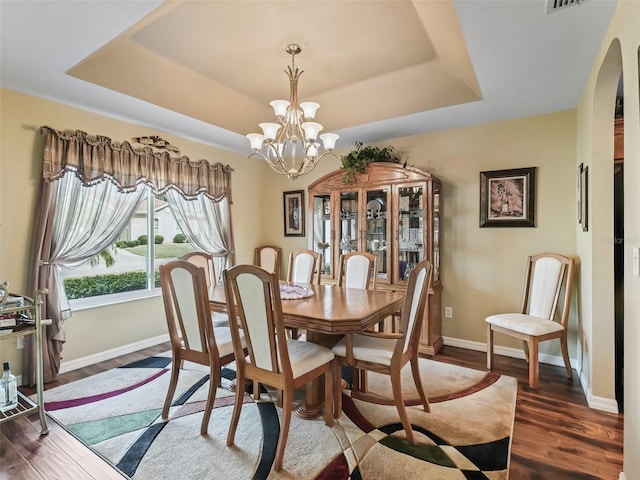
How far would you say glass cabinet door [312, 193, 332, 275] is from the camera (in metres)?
4.11

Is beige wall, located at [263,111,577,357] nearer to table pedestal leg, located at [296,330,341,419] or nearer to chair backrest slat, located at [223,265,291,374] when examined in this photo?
table pedestal leg, located at [296,330,341,419]

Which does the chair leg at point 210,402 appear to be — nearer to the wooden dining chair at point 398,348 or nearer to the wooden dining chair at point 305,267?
the wooden dining chair at point 398,348

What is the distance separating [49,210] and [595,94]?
4.34 meters

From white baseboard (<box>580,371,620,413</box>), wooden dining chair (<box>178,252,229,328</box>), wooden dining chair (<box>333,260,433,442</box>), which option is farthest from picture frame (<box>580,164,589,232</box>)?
wooden dining chair (<box>178,252,229,328</box>)

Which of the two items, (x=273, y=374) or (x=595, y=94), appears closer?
(x=273, y=374)

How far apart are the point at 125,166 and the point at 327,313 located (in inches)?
106

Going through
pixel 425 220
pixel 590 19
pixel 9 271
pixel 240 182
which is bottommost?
pixel 9 271

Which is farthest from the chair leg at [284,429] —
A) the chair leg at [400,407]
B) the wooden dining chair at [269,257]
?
the wooden dining chair at [269,257]

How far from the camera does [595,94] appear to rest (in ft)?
7.56

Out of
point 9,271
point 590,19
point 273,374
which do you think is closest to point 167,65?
point 9,271

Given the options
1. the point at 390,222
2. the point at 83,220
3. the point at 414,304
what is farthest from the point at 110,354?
the point at 390,222

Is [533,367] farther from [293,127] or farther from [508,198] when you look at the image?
[293,127]

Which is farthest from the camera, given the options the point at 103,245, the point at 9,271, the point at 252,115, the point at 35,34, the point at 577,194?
the point at 252,115

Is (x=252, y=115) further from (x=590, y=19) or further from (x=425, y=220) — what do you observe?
(x=590, y=19)
